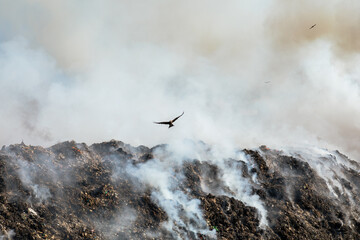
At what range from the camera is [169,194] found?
2331cm

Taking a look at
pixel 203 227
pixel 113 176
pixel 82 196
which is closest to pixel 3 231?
pixel 82 196

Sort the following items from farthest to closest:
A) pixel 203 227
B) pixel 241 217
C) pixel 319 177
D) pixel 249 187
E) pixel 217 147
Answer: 1. pixel 217 147
2. pixel 319 177
3. pixel 249 187
4. pixel 241 217
5. pixel 203 227

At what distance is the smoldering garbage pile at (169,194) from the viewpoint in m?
19.3

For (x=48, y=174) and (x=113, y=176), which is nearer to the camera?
(x=48, y=174)

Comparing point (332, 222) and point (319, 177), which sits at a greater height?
point (319, 177)

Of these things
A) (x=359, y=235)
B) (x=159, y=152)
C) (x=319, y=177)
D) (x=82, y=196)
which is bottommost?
(x=359, y=235)

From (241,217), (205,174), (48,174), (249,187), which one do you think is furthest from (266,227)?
(48,174)

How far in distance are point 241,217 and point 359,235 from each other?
9605mm

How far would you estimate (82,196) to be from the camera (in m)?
21.0

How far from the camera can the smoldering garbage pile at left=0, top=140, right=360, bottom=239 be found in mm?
19266

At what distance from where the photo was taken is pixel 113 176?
2373 centimetres

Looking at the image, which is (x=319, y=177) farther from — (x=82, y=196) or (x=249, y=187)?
(x=82, y=196)

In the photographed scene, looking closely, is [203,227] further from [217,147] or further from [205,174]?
[217,147]

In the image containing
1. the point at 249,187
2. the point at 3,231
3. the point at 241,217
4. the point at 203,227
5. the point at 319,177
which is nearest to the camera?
the point at 3,231
